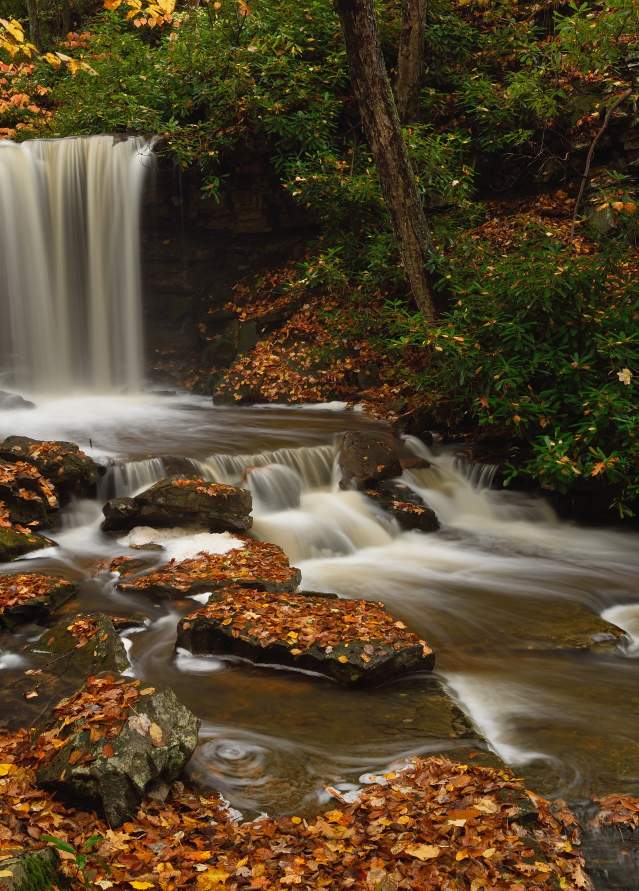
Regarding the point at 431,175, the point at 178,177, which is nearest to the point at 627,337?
the point at 431,175

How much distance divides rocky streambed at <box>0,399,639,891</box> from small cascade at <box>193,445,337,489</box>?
0.03 m

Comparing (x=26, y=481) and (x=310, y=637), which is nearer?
(x=310, y=637)

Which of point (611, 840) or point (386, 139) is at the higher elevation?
point (386, 139)

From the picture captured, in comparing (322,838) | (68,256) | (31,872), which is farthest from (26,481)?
(68,256)

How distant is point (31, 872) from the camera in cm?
266

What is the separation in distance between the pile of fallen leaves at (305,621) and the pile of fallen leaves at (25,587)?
131cm

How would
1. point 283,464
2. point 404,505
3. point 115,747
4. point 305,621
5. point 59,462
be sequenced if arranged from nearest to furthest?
point 115,747 < point 305,621 < point 59,462 < point 404,505 < point 283,464

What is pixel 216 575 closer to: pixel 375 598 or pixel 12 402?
pixel 375 598

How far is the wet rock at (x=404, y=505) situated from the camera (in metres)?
9.13

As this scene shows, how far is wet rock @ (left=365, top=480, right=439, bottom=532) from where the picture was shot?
913cm

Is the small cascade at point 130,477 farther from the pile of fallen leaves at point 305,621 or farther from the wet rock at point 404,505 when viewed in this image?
the pile of fallen leaves at point 305,621

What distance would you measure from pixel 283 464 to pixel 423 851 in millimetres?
6619

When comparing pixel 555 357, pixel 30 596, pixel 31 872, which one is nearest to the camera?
pixel 31 872

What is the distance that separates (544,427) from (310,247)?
7050mm
